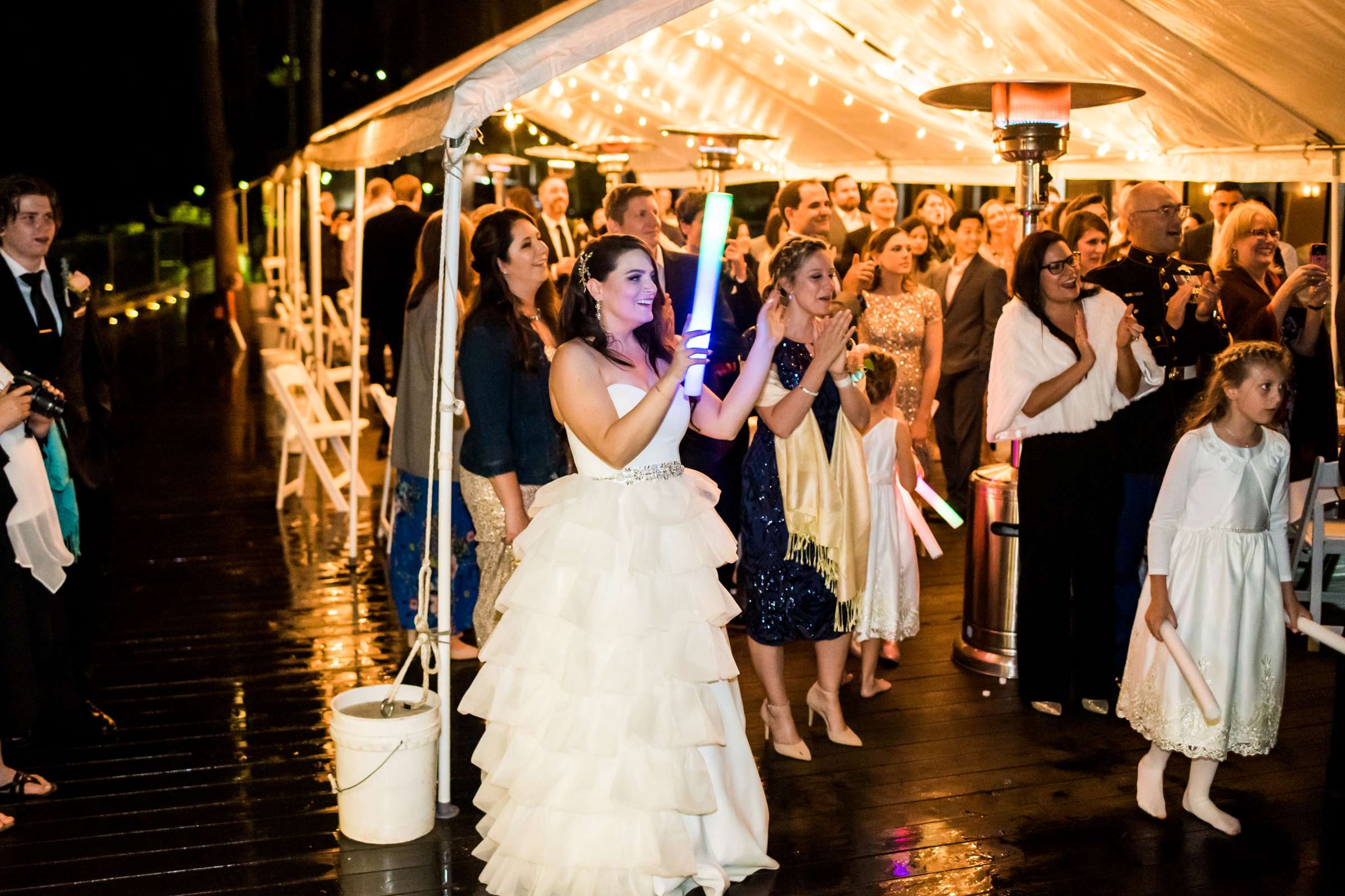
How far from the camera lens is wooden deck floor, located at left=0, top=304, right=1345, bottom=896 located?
3344 mm

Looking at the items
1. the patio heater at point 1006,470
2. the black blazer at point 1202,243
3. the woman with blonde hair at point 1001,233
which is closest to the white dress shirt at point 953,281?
the woman with blonde hair at point 1001,233

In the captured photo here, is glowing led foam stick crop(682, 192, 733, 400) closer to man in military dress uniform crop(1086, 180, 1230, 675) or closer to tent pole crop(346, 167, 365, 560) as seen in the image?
man in military dress uniform crop(1086, 180, 1230, 675)

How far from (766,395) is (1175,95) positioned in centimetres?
329

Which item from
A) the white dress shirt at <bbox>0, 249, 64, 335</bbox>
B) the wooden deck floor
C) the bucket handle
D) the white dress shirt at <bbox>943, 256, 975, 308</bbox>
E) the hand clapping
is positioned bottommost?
the wooden deck floor

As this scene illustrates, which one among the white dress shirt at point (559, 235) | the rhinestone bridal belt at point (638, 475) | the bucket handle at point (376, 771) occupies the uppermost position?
the white dress shirt at point (559, 235)

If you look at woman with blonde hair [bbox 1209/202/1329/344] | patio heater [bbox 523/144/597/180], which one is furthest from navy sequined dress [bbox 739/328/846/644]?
patio heater [bbox 523/144/597/180]

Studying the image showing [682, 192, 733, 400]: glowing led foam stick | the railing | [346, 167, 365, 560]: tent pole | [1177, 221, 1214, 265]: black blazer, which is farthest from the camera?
the railing

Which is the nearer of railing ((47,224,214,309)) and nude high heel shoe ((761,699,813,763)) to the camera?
nude high heel shoe ((761,699,813,763))

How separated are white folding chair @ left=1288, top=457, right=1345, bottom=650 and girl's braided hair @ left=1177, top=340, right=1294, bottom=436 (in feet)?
5.19

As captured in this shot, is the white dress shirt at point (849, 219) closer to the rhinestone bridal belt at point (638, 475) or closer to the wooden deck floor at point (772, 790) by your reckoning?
the wooden deck floor at point (772, 790)

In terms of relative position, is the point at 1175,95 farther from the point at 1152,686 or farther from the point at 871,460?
the point at 1152,686

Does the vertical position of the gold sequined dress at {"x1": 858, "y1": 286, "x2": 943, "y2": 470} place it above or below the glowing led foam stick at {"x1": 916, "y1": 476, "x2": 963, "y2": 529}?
above

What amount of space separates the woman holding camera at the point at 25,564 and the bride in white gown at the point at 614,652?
4.93 ft

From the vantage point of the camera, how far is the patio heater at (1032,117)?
4.69 m
